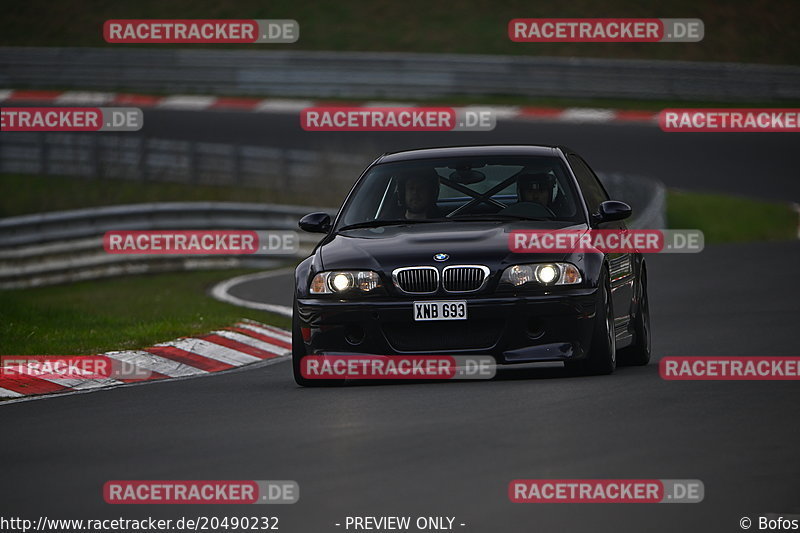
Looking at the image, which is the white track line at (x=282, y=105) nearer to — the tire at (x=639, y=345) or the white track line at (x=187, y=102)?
the white track line at (x=187, y=102)

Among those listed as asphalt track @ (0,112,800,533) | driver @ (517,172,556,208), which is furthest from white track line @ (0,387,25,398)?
driver @ (517,172,556,208)

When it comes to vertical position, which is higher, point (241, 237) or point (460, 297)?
point (241, 237)

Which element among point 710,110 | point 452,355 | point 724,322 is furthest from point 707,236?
point 452,355

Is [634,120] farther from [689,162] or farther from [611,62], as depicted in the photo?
[689,162]

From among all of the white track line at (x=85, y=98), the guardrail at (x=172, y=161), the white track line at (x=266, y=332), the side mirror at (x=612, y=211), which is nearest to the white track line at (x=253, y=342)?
the white track line at (x=266, y=332)

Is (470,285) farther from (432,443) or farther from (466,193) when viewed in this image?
(432,443)

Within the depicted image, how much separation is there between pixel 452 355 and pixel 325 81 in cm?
2823

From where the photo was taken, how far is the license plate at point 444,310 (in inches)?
395

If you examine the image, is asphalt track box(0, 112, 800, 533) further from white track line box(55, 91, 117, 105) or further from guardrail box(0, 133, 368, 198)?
white track line box(55, 91, 117, 105)

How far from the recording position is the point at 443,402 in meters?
9.32

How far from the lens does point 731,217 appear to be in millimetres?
26188

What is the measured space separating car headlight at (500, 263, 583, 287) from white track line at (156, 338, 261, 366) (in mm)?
3688

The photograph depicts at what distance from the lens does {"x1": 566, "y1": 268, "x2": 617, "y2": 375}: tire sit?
10.2 meters

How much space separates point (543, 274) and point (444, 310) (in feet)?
1.98
